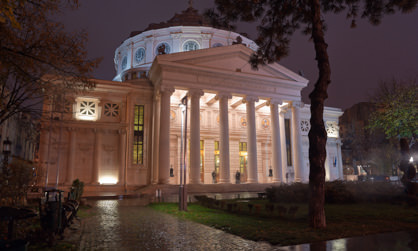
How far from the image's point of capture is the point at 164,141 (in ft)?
84.8

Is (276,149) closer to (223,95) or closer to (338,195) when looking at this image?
(223,95)

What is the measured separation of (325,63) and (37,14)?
403 inches

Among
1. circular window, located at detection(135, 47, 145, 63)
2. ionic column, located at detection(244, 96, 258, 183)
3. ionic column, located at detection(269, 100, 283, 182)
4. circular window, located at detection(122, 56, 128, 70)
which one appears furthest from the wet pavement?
circular window, located at detection(122, 56, 128, 70)

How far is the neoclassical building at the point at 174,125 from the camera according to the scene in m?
27.0

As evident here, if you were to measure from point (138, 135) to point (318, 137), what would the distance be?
22.7 meters

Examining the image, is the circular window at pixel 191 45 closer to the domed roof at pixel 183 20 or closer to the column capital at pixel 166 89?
the domed roof at pixel 183 20

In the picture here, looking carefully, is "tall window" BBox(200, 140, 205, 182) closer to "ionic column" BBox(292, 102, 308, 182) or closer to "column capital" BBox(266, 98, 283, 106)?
"column capital" BBox(266, 98, 283, 106)

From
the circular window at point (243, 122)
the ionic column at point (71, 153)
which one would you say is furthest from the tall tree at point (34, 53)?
the circular window at point (243, 122)

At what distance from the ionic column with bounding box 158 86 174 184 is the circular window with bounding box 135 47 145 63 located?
19386 mm

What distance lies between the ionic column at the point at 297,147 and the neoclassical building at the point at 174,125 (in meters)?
0.11

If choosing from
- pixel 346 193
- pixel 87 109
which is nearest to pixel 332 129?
pixel 346 193

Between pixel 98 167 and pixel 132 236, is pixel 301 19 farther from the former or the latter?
pixel 98 167

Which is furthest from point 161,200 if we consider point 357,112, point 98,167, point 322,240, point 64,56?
point 357,112

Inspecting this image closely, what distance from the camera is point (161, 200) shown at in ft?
68.1
